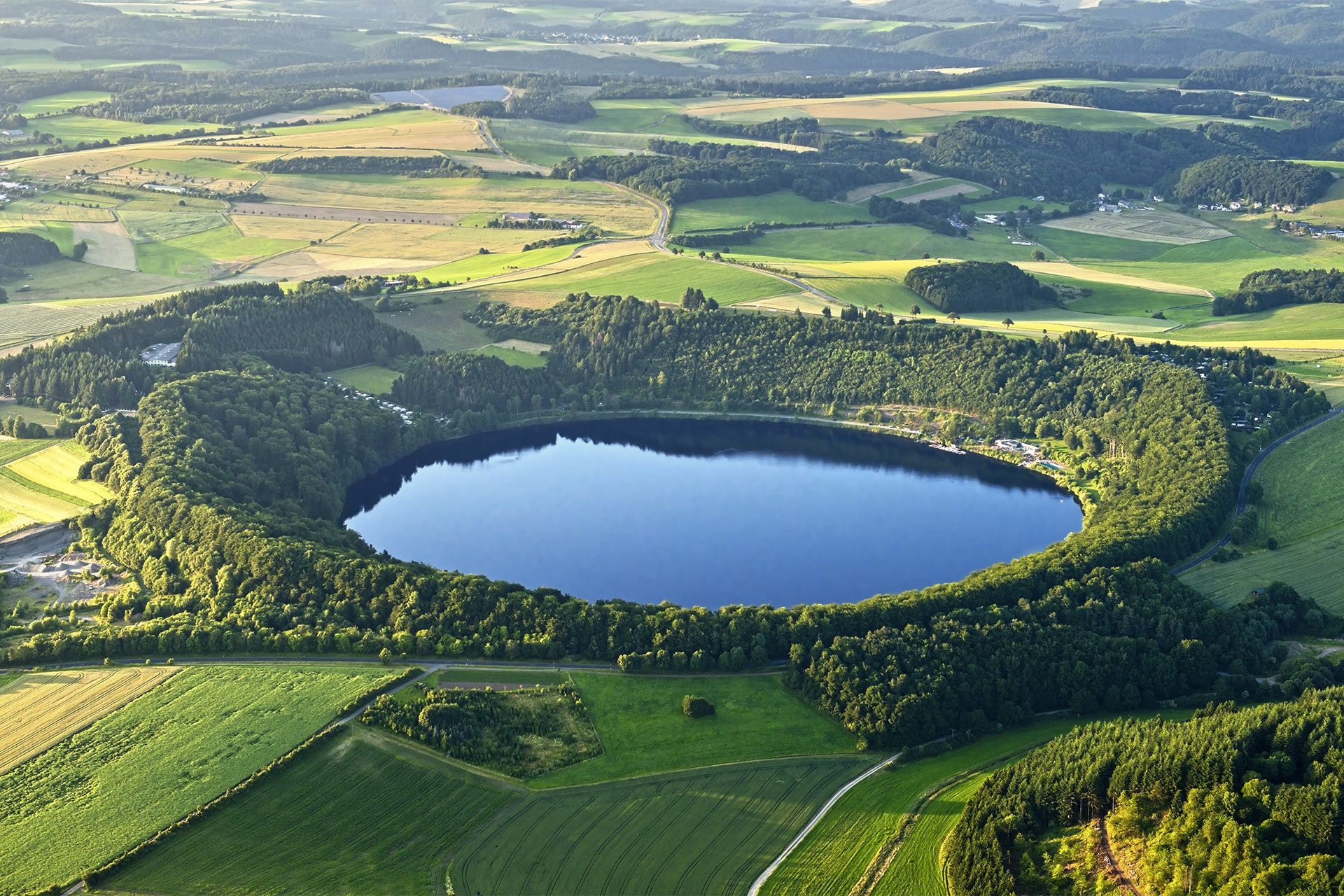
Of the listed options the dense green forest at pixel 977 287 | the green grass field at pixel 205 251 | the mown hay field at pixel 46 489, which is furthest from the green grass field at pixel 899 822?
the green grass field at pixel 205 251

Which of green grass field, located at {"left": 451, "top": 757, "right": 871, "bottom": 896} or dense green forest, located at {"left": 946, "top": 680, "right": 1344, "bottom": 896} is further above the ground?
dense green forest, located at {"left": 946, "top": 680, "right": 1344, "bottom": 896}

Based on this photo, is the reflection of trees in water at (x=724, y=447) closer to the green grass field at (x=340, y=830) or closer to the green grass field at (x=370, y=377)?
the green grass field at (x=370, y=377)

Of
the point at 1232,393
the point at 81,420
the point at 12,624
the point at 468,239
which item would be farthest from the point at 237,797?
the point at 468,239

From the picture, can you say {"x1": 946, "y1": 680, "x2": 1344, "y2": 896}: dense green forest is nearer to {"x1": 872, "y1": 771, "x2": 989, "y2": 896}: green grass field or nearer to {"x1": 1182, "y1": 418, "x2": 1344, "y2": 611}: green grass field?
{"x1": 872, "y1": 771, "x2": 989, "y2": 896}: green grass field

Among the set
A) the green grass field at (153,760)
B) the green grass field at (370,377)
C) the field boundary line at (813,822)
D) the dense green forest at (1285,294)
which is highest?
the dense green forest at (1285,294)

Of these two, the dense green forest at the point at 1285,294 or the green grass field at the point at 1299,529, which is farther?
the dense green forest at the point at 1285,294

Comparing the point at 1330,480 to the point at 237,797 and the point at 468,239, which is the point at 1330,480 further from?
the point at 468,239

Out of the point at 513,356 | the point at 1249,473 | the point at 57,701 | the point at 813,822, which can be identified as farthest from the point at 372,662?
the point at 1249,473

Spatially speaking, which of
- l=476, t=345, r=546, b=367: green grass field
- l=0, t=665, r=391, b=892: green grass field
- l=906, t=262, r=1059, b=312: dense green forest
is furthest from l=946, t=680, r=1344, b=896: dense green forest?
l=906, t=262, r=1059, b=312: dense green forest
